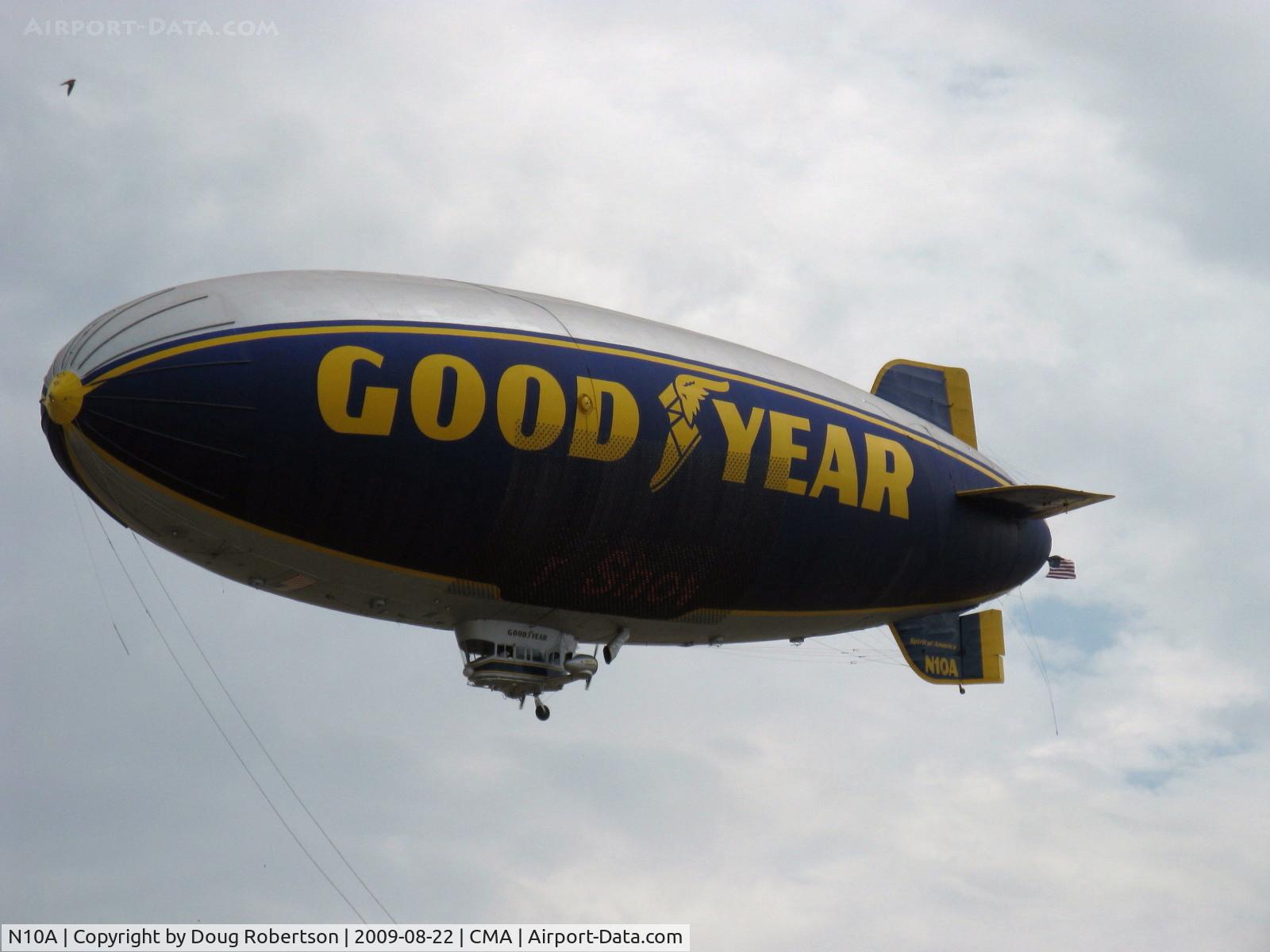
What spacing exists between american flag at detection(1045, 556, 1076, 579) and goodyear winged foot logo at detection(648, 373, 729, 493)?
1261cm

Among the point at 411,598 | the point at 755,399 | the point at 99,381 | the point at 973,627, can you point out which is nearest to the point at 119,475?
the point at 99,381

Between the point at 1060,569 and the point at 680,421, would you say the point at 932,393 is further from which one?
the point at 680,421

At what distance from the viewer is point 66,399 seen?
23969 mm

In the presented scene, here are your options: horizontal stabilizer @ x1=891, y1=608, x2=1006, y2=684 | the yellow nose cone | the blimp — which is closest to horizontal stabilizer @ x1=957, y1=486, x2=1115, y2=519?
the blimp

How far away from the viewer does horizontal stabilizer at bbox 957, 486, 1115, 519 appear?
33.4 metres

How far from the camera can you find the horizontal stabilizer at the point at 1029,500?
1316 inches

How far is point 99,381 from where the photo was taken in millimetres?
24031

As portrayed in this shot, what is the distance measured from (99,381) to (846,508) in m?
12.7

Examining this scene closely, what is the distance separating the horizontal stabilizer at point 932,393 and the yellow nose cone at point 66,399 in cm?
1791

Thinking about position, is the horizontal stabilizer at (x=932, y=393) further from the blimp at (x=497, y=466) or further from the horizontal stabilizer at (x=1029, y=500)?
the blimp at (x=497, y=466)

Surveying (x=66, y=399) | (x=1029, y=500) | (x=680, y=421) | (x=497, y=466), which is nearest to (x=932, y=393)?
(x=1029, y=500)

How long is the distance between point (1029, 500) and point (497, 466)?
42.3 feet

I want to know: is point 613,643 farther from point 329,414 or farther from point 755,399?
point 329,414

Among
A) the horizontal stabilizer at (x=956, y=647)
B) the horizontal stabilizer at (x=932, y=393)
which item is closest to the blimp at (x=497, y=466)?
the horizontal stabilizer at (x=956, y=647)
